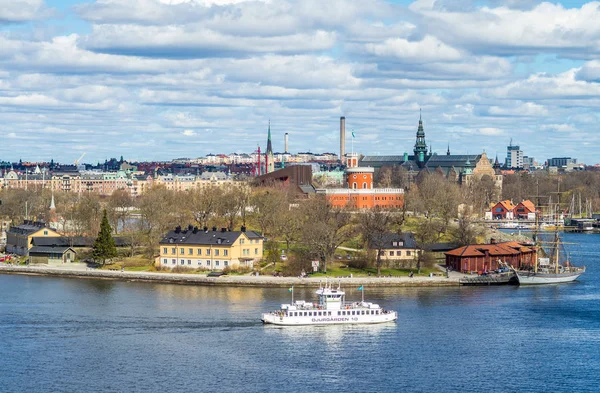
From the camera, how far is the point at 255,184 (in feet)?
468

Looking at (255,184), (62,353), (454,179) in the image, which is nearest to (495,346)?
(62,353)

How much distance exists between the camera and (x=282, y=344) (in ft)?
180

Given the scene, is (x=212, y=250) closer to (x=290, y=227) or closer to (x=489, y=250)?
(x=290, y=227)

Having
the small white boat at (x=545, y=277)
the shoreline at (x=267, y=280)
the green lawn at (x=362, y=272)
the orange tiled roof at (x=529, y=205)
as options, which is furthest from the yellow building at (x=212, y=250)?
the orange tiled roof at (x=529, y=205)

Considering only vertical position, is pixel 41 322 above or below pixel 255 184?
below

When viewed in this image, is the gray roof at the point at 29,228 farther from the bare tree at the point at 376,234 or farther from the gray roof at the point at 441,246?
the gray roof at the point at 441,246

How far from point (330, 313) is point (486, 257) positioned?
27.4 m

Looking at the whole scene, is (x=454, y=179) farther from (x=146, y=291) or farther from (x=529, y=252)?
(x=146, y=291)

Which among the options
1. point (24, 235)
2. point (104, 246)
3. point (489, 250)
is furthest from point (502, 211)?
point (104, 246)

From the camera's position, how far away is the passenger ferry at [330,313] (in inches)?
2410

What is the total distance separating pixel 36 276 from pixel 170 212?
2399cm

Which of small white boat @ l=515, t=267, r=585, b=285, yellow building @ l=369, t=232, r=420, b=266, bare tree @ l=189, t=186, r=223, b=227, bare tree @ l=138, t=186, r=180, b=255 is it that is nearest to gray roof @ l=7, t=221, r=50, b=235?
bare tree @ l=138, t=186, r=180, b=255

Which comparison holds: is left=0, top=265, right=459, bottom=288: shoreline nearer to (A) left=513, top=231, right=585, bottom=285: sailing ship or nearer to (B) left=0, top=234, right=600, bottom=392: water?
(B) left=0, top=234, right=600, bottom=392: water

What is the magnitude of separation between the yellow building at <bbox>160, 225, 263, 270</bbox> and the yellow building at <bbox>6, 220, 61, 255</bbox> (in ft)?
57.0
